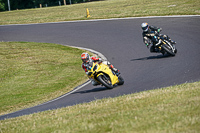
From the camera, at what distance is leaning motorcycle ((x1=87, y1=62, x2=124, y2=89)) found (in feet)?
39.3

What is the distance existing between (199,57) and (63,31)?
15897mm

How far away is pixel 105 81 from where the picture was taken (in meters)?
12.2

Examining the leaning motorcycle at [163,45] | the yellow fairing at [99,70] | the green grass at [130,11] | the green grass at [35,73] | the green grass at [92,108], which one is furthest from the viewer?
the green grass at [130,11]

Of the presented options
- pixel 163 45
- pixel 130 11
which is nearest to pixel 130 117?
pixel 163 45

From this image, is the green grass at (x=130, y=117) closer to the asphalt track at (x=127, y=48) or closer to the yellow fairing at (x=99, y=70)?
the asphalt track at (x=127, y=48)

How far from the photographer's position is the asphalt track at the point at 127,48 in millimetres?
12016

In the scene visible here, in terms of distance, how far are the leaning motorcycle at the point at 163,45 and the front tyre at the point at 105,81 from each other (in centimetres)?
461

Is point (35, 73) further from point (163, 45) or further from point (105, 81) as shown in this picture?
point (163, 45)

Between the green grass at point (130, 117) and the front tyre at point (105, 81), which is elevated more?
the green grass at point (130, 117)

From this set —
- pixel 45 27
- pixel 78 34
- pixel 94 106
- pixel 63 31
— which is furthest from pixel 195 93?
pixel 45 27

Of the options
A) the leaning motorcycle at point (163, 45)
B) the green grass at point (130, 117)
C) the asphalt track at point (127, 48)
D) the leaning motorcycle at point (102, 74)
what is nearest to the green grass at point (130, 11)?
the asphalt track at point (127, 48)

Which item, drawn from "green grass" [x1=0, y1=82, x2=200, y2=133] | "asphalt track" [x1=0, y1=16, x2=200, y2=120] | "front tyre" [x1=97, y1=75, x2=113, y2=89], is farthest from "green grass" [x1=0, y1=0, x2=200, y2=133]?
"front tyre" [x1=97, y1=75, x2=113, y2=89]

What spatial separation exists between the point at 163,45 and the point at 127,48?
4.53 m

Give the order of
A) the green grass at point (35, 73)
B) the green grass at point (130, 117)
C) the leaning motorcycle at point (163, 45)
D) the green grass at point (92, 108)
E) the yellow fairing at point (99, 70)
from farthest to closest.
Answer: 1. the leaning motorcycle at point (163, 45)
2. the green grass at point (35, 73)
3. the yellow fairing at point (99, 70)
4. the green grass at point (92, 108)
5. the green grass at point (130, 117)
